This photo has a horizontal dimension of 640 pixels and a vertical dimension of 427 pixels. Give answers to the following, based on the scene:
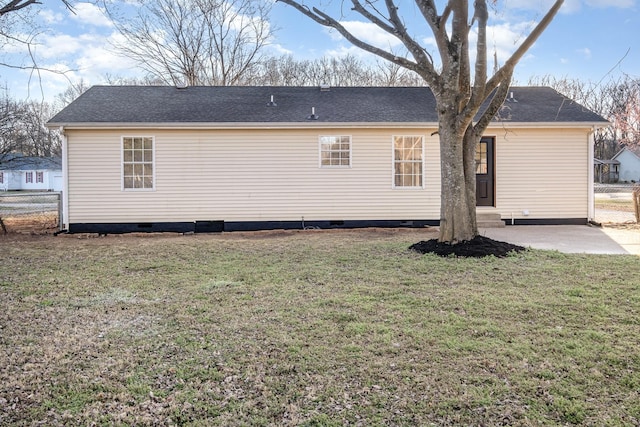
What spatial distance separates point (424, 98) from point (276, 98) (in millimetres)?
4366

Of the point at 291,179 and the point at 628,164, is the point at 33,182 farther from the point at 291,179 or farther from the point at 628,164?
the point at 628,164

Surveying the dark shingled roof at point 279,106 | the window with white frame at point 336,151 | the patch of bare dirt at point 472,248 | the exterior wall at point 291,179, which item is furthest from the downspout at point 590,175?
the window with white frame at point 336,151

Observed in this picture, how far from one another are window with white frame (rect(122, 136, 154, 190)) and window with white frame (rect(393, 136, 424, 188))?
6.29m

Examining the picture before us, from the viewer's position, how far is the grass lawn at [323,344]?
7.96 ft

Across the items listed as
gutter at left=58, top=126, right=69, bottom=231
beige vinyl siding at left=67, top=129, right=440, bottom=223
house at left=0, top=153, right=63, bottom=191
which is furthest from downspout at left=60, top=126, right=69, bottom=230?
house at left=0, top=153, right=63, bottom=191

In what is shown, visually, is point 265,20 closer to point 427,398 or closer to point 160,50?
point 160,50

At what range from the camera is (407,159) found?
11.0 meters

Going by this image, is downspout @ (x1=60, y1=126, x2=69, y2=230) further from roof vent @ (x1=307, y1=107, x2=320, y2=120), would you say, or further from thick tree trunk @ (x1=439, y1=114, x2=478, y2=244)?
thick tree trunk @ (x1=439, y1=114, x2=478, y2=244)

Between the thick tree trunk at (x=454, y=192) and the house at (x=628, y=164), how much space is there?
50167mm

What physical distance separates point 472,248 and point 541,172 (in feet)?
18.4

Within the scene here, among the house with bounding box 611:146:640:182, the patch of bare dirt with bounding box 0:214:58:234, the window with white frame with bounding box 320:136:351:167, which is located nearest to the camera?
the patch of bare dirt with bounding box 0:214:58:234

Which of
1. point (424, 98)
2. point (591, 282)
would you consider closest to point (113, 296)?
point (591, 282)

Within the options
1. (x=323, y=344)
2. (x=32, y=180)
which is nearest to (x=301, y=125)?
(x=323, y=344)

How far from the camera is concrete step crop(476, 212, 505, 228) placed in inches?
426
